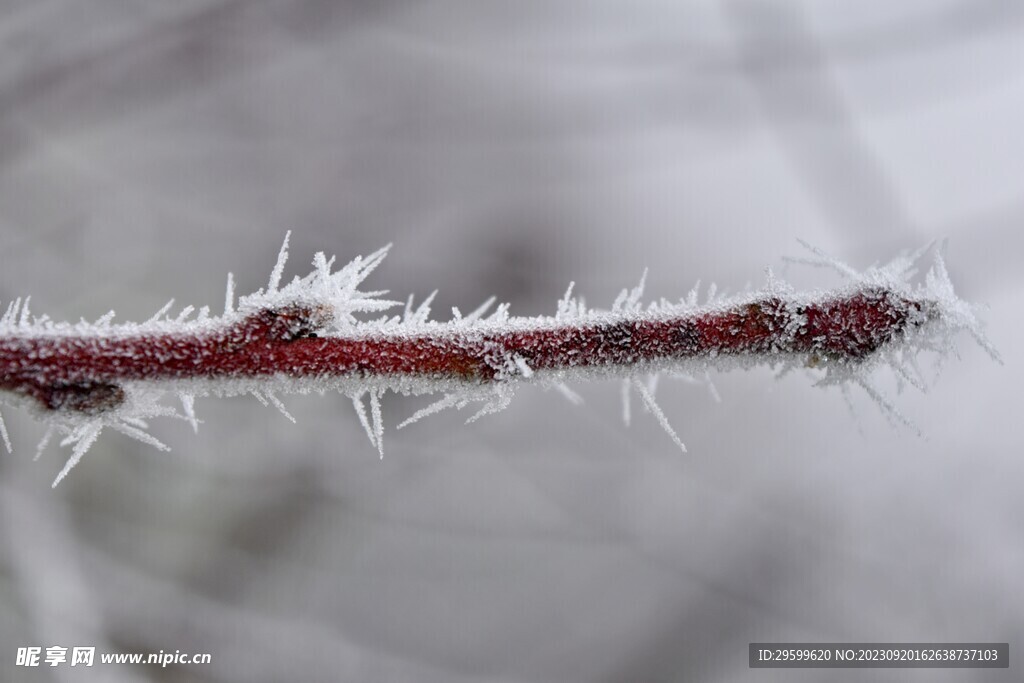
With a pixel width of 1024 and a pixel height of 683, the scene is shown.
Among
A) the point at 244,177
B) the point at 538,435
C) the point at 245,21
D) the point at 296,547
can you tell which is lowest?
the point at 296,547

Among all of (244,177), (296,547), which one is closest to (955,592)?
(296,547)

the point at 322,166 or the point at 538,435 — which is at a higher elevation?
the point at 322,166

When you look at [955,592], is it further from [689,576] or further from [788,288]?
[788,288]

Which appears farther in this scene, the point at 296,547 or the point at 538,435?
the point at 538,435

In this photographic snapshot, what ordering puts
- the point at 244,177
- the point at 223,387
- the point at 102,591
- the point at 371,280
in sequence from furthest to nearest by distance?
the point at 244,177 → the point at 371,280 → the point at 102,591 → the point at 223,387

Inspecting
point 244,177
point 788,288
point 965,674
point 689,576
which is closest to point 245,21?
point 244,177

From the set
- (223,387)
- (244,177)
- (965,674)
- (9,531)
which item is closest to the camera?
(223,387)

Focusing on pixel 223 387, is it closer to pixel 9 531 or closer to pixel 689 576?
pixel 9 531
